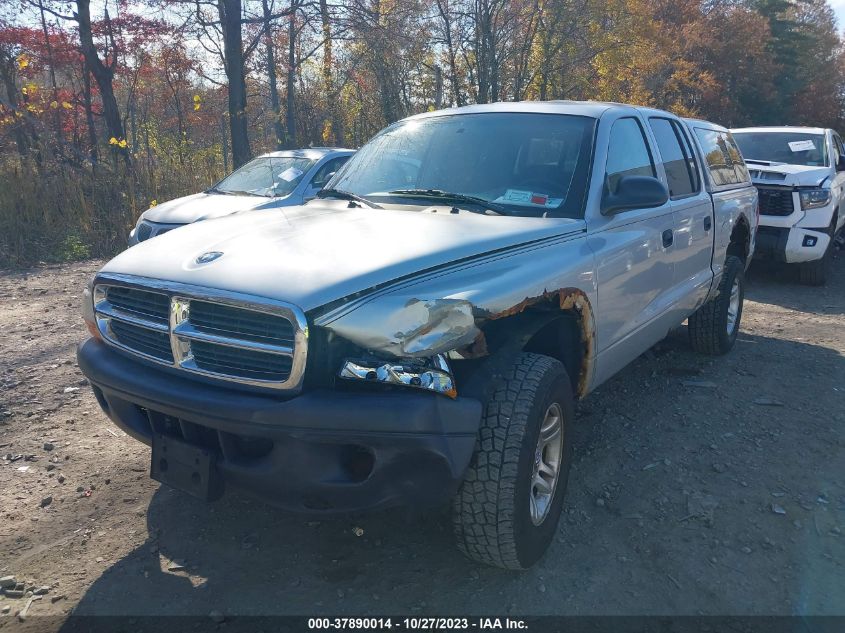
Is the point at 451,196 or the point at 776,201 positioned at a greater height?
the point at 451,196

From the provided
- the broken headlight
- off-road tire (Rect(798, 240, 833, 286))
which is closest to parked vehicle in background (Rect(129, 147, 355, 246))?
the broken headlight

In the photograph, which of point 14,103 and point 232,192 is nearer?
point 232,192

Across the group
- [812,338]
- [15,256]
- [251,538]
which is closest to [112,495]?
[251,538]

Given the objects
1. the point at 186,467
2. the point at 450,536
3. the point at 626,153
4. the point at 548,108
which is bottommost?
the point at 450,536

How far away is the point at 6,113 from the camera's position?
1350 centimetres

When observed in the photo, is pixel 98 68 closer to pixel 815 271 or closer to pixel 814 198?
pixel 814 198

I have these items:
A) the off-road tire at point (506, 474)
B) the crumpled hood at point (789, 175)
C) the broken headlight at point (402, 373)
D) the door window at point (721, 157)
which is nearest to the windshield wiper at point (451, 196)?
the off-road tire at point (506, 474)

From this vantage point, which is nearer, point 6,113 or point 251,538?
point 251,538

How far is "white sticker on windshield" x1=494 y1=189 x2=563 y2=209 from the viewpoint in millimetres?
3352

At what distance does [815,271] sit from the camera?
835 cm

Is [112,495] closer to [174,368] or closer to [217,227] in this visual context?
[174,368]

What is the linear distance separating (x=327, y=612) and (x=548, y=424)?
44.8 inches

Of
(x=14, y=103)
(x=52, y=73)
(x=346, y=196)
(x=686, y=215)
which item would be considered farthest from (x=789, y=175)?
(x=52, y=73)

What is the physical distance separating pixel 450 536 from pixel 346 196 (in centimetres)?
190
